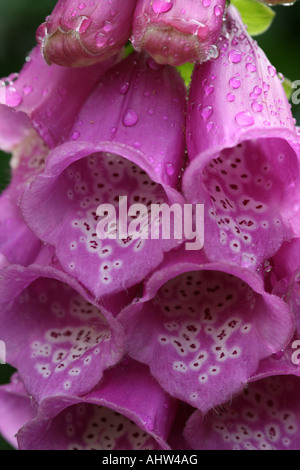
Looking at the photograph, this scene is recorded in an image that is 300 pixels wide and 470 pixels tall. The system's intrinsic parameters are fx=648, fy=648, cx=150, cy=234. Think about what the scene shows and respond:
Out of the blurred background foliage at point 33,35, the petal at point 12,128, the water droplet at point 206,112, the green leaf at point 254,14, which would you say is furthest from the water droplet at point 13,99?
the blurred background foliage at point 33,35

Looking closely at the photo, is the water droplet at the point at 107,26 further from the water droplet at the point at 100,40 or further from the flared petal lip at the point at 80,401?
the flared petal lip at the point at 80,401

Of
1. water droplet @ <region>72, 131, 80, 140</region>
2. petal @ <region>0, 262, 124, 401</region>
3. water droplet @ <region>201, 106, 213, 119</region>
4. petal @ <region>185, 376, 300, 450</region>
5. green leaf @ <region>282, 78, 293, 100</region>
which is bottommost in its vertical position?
petal @ <region>185, 376, 300, 450</region>

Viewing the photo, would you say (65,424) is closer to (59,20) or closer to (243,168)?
(243,168)

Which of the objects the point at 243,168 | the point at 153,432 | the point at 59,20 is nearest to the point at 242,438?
the point at 153,432

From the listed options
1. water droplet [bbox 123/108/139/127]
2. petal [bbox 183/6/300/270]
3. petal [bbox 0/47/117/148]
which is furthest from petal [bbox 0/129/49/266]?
petal [bbox 183/6/300/270]

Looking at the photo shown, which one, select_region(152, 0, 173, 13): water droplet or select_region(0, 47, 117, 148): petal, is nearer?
select_region(152, 0, 173, 13): water droplet

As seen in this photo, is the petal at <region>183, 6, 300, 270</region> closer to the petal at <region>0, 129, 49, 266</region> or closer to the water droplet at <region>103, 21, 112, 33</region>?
the water droplet at <region>103, 21, 112, 33</region>
